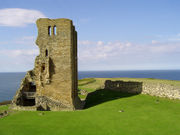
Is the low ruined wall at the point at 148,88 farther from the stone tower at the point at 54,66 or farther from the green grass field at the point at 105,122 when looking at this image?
the stone tower at the point at 54,66

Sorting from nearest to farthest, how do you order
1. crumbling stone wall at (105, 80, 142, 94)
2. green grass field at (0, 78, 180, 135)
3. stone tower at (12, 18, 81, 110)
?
1. green grass field at (0, 78, 180, 135)
2. stone tower at (12, 18, 81, 110)
3. crumbling stone wall at (105, 80, 142, 94)

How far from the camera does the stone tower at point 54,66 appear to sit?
24.6m

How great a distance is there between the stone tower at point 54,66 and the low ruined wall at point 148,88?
11.8 meters

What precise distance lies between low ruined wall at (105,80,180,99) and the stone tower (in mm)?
11795

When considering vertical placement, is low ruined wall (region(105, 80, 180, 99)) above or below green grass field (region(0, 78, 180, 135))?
above

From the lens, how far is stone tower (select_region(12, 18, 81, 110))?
80.6 feet

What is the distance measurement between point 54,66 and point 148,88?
627 inches

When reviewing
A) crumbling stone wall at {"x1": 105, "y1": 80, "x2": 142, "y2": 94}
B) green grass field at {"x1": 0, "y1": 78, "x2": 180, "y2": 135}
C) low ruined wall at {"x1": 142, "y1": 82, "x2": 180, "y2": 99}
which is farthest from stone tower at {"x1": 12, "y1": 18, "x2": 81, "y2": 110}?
low ruined wall at {"x1": 142, "y1": 82, "x2": 180, "y2": 99}

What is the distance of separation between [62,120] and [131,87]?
1763 cm

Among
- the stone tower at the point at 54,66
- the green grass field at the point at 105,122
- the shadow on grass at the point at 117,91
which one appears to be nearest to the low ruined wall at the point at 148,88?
the shadow on grass at the point at 117,91

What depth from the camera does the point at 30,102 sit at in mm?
30000

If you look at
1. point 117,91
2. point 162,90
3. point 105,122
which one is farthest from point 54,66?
point 162,90

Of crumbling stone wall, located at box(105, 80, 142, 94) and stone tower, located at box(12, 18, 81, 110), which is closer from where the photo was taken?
stone tower, located at box(12, 18, 81, 110)

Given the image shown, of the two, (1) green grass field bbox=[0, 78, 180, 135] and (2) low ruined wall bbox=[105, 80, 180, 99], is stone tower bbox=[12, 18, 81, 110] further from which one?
(2) low ruined wall bbox=[105, 80, 180, 99]
